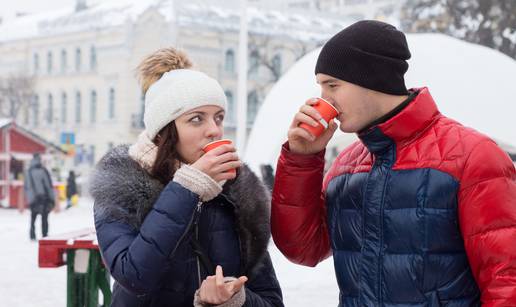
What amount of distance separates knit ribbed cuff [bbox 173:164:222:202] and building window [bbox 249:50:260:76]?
152 feet

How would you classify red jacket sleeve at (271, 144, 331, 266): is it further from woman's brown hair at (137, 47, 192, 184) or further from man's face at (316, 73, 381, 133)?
woman's brown hair at (137, 47, 192, 184)

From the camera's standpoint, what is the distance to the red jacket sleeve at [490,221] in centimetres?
221

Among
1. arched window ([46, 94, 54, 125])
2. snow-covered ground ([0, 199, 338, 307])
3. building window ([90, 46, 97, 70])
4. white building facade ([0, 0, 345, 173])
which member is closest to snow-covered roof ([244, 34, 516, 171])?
snow-covered ground ([0, 199, 338, 307])

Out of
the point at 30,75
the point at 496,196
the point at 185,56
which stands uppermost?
the point at 185,56

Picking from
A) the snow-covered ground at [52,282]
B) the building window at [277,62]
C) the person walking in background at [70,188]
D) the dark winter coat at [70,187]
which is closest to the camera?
the snow-covered ground at [52,282]

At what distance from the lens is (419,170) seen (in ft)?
7.74

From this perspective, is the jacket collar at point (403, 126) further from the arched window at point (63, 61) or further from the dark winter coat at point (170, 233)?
the arched window at point (63, 61)

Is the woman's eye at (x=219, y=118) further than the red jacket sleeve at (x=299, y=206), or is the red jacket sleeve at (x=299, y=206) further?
the woman's eye at (x=219, y=118)

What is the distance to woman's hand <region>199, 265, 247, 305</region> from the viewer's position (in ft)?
7.92

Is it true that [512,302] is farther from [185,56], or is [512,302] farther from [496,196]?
[185,56]

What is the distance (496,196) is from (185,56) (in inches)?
51.1

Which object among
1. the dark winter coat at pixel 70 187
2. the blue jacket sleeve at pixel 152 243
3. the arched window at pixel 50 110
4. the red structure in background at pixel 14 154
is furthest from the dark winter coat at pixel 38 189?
the arched window at pixel 50 110

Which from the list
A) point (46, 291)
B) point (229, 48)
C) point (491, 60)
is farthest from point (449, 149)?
point (229, 48)

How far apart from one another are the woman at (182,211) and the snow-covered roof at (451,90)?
12.1m
